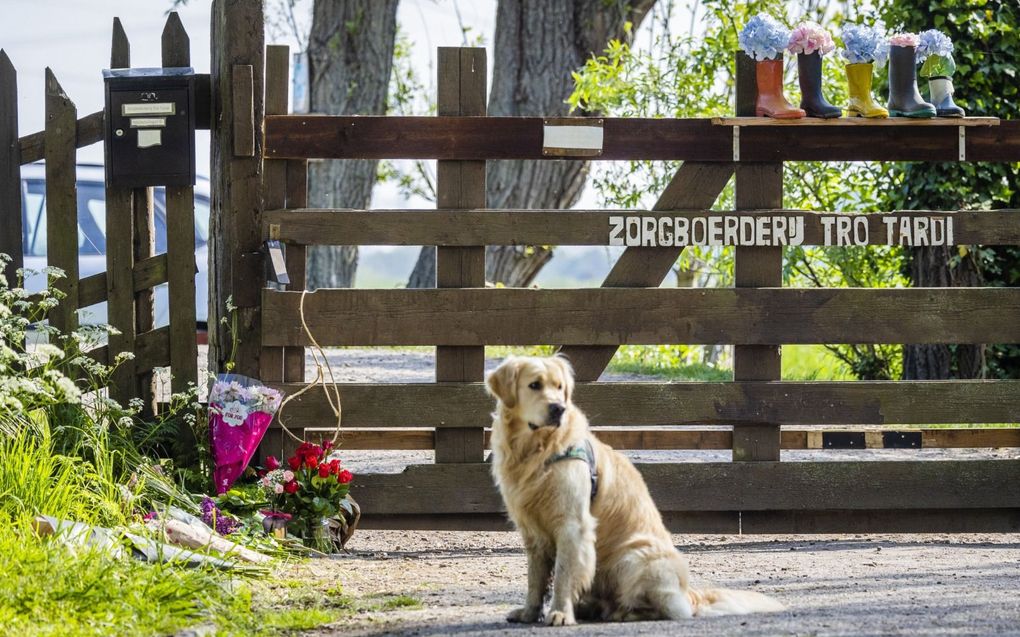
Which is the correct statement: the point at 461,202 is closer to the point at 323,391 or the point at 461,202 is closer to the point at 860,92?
the point at 323,391

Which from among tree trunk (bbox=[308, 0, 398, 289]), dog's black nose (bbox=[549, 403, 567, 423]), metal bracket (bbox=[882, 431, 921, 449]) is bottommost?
metal bracket (bbox=[882, 431, 921, 449])

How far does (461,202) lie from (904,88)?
242cm

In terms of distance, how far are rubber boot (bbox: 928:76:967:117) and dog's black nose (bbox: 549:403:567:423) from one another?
312 cm

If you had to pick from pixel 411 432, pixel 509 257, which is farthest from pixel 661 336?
pixel 509 257

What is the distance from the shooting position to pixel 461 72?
6.27m

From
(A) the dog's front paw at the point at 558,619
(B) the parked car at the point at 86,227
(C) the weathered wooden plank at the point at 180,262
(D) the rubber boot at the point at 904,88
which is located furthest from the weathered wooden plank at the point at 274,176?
(B) the parked car at the point at 86,227

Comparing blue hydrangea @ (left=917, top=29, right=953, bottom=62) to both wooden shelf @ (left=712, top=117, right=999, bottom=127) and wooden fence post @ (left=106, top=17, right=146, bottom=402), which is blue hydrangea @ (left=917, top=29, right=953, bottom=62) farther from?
wooden fence post @ (left=106, top=17, right=146, bottom=402)

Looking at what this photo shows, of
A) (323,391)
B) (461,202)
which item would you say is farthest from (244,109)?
(323,391)

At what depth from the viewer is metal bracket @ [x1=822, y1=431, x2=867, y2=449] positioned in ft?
21.7

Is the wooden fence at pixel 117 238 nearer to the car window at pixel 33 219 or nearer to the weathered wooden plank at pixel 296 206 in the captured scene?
the weathered wooden plank at pixel 296 206

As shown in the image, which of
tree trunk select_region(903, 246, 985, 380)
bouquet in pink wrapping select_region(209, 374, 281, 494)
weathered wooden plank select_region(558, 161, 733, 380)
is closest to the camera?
bouquet in pink wrapping select_region(209, 374, 281, 494)

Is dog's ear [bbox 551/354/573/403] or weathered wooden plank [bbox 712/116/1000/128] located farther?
weathered wooden plank [bbox 712/116/1000/128]

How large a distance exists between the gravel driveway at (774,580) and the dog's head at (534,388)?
0.79 meters

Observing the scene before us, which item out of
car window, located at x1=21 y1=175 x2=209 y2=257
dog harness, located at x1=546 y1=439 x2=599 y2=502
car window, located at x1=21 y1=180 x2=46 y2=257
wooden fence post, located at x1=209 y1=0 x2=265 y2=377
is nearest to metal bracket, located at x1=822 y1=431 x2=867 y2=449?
dog harness, located at x1=546 y1=439 x2=599 y2=502
